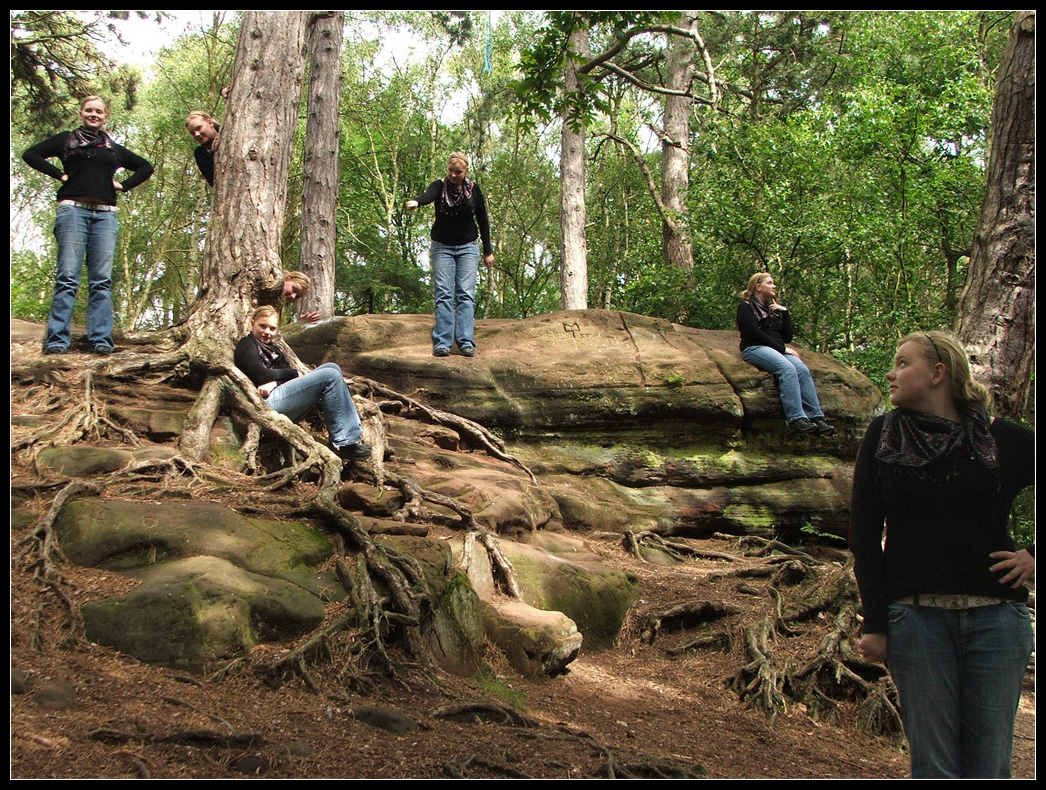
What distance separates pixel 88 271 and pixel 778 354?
7598mm

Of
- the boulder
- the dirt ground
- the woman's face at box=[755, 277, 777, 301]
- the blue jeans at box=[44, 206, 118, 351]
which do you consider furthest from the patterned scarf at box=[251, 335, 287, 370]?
the woman's face at box=[755, 277, 777, 301]

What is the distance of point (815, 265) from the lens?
13.9m

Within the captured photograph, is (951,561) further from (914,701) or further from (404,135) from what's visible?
(404,135)

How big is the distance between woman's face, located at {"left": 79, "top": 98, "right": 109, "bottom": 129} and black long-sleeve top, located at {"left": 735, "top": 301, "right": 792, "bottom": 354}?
23.5ft

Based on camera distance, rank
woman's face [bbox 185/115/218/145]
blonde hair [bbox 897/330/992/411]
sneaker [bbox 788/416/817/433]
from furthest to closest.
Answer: sneaker [bbox 788/416/817/433], woman's face [bbox 185/115/218/145], blonde hair [bbox 897/330/992/411]

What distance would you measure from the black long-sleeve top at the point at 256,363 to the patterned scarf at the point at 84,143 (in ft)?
6.84

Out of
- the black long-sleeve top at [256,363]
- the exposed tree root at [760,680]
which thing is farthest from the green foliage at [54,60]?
the exposed tree root at [760,680]

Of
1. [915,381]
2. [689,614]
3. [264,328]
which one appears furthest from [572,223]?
[915,381]

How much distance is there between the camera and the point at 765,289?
1016 centimetres

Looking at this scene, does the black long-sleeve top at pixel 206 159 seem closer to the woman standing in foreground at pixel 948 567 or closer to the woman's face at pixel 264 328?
the woman's face at pixel 264 328

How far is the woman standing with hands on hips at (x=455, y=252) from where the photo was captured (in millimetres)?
9438

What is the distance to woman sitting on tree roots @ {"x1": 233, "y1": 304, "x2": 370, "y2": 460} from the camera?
6863 millimetres

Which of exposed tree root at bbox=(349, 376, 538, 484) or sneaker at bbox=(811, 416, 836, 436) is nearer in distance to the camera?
exposed tree root at bbox=(349, 376, 538, 484)

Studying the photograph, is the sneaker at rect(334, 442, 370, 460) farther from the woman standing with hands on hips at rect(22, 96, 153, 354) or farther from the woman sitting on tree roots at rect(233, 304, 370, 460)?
the woman standing with hands on hips at rect(22, 96, 153, 354)
